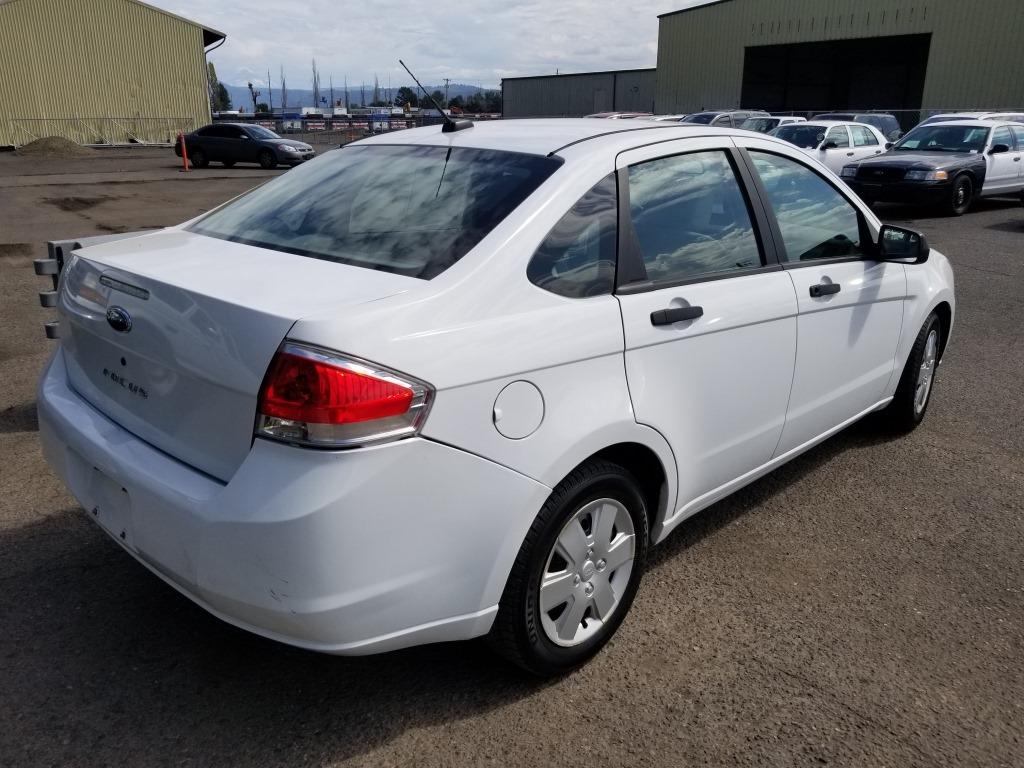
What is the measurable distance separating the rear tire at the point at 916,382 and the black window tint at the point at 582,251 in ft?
8.31

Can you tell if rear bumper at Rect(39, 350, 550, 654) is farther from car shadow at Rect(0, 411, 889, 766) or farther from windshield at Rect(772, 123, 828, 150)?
windshield at Rect(772, 123, 828, 150)

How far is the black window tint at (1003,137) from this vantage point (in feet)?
56.1

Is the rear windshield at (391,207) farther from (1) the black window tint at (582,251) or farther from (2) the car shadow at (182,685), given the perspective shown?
(2) the car shadow at (182,685)

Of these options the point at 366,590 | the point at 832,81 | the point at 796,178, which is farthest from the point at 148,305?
the point at 832,81

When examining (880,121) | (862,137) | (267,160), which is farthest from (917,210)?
(267,160)

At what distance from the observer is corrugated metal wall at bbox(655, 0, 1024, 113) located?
33.1 meters

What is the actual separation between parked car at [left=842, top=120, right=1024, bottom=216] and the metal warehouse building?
37681 millimetres

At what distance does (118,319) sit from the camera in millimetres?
2680

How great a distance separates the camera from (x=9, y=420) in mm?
5121

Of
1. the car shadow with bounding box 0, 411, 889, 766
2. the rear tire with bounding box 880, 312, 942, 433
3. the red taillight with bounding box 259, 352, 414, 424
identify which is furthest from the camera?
the rear tire with bounding box 880, 312, 942, 433

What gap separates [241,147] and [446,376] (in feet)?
99.8

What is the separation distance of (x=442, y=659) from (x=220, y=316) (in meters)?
1.38

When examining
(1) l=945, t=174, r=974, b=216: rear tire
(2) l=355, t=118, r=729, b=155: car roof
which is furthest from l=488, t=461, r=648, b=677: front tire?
(1) l=945, t=174, r=974, b=216: rear tire

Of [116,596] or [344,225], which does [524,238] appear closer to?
[344,225]
